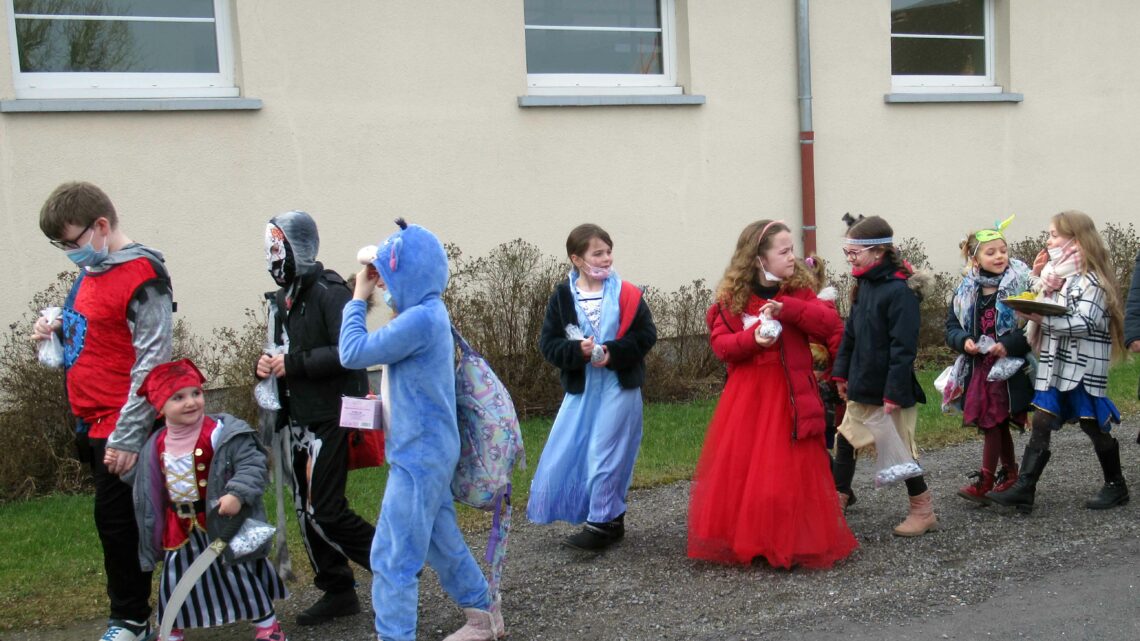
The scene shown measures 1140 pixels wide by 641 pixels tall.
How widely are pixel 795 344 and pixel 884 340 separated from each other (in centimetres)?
55

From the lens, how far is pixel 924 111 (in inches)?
468

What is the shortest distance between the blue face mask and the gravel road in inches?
63.4

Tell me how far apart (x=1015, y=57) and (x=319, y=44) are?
7.61 meters

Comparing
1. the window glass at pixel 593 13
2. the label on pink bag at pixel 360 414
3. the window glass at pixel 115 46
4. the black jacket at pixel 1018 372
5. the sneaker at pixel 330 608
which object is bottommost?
the sneaker at pixel 330 608

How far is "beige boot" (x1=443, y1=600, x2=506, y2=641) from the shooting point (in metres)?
4.51

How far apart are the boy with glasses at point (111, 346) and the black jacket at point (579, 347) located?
6.52 ft

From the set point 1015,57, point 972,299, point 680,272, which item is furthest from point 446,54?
point 1015,57

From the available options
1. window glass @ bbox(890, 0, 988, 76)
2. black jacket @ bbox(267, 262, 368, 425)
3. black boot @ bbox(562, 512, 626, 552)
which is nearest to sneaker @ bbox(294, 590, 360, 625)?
black jacket @ bbox(267, 262, 368, 425)

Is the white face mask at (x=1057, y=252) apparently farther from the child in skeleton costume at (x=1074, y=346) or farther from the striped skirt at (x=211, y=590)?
the striped skirt at (x=211, y=590)

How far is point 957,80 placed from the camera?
12.4 metres

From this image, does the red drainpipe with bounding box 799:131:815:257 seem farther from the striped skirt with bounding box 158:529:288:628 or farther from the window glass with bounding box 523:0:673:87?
the striped skirt with bounding box 158:529:288:628

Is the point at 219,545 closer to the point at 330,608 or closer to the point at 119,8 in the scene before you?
the point at 330,608

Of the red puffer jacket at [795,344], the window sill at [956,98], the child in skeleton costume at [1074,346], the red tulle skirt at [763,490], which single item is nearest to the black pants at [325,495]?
the red tulle skirt at [763,490]

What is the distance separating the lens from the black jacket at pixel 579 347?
573 centimetres
